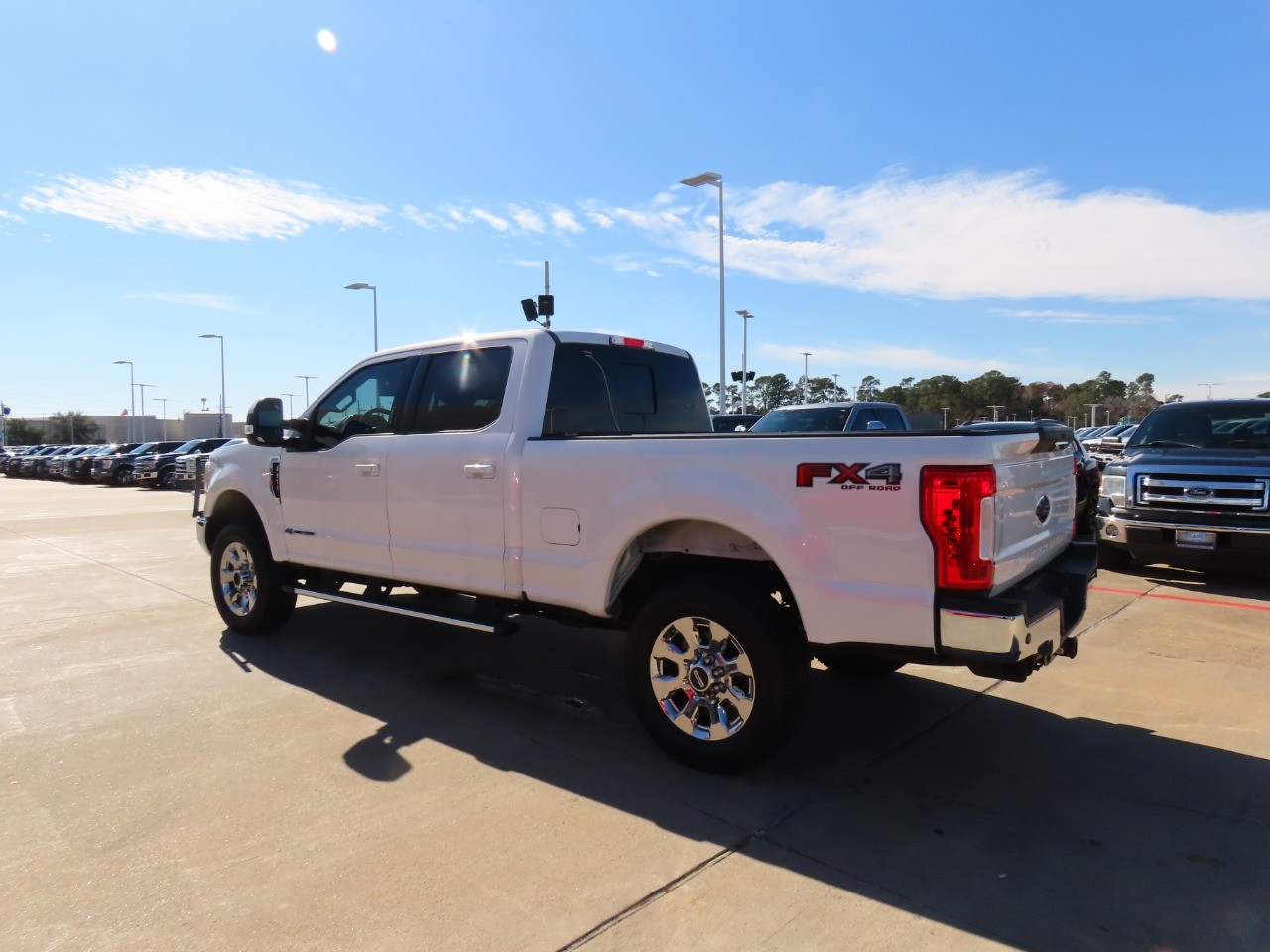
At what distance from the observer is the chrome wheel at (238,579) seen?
6254 millimetres

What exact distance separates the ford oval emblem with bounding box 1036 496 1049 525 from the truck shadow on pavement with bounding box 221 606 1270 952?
1146mm

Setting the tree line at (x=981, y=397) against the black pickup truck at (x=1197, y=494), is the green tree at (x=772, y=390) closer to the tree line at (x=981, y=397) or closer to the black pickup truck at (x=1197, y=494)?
the tree line at (x=981, y=397)

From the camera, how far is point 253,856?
306cm

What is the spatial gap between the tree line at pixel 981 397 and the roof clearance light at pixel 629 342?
64.5 metres

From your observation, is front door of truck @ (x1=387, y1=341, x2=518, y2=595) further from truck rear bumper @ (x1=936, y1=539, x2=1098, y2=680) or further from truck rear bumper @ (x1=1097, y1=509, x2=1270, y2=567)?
truck rear bumper @ (x1=1097, y1=509, x2=1270, y2=567)

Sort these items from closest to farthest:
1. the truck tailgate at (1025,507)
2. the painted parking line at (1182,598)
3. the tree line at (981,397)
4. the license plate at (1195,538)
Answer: the truck tailgate at (1025,507) → the painted parking line at (1182,598) → the license plate at (1195,538) → the tree line at (981,397)

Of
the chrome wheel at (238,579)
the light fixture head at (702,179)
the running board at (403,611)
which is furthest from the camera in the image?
the light fixture head at (702,179)

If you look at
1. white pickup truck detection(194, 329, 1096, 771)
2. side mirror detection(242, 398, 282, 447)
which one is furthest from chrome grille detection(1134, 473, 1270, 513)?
side mirror detection(242, 398, 282, 447)

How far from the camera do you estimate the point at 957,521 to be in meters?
3.01

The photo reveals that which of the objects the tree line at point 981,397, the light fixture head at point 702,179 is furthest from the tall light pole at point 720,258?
the tree line at point 981,397

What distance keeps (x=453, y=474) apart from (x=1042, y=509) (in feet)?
9.79

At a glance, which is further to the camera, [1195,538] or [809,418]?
[809,418]

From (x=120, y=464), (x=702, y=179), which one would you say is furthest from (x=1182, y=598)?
(x=120, y=464)

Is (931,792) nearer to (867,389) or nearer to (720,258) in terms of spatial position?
(720,258)
